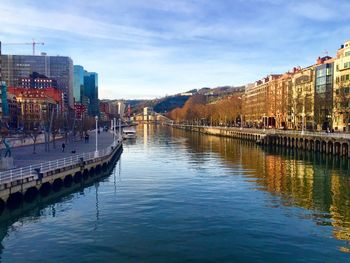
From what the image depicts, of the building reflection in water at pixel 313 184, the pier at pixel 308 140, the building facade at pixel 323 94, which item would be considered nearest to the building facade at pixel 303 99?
the building facade at pixel 323 94

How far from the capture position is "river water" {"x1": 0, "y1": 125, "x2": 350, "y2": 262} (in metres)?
25.3

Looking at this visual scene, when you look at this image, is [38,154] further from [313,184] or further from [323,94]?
[323,94]

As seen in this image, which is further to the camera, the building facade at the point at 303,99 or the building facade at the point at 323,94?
the building facade at the point at 303,99

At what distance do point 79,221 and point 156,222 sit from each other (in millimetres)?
6374

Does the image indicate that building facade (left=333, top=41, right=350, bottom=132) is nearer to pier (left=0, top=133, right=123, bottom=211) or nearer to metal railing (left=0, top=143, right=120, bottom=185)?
pier (left=0, top=133, right=123, bottom=211)

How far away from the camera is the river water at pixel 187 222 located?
25281 mm

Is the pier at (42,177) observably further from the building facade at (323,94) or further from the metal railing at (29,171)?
the building facade at (323,94)

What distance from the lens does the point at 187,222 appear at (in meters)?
31.8

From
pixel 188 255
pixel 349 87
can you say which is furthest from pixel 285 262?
pixel 349 87

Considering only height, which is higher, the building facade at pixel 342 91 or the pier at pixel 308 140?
the building facade at pixel 342 91

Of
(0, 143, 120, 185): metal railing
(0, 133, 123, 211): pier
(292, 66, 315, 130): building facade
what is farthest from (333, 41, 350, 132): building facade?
(0, 143, 120, 185): metal railing

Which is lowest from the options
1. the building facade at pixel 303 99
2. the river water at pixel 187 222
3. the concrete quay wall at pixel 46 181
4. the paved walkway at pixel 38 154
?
the river water at pixel 187 222

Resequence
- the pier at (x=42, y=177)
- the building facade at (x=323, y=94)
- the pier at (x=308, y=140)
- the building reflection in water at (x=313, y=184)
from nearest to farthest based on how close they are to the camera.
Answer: the building reflection in water at (x=313, y=184) → the pier at (x=42, y=177) → the pier at (x=308, y=140) → the building facade at (x=323, y=94)

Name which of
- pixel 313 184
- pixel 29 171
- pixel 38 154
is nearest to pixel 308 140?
pixel 313 184
